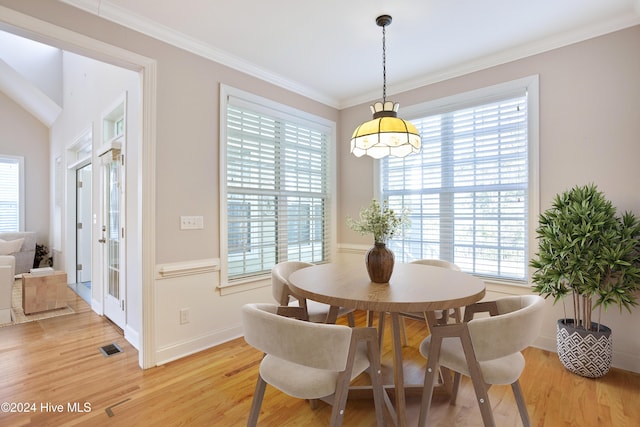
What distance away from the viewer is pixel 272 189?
3.36 meters

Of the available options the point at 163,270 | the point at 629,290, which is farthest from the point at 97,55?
the point at 629,290

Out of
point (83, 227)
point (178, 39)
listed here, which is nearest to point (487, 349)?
point (178, 39)

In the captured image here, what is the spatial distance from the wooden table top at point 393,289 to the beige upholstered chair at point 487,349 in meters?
0.15

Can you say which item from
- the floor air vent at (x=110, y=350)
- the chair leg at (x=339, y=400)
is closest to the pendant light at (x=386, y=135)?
the chair leg at (x=339, y=400)

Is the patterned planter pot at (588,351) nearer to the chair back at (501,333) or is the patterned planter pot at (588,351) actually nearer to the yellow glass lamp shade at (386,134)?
the chair back at (501,333)

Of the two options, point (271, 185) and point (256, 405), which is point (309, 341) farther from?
point (271, 185)

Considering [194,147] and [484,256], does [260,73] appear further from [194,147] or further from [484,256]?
[484,256]

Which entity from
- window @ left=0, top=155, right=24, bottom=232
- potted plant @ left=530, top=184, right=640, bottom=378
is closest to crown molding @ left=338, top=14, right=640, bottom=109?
potted plant @ left=530, top=184, right=640, bottom=378

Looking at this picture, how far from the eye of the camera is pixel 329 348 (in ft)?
3.88

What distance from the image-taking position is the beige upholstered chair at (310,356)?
3.88ft

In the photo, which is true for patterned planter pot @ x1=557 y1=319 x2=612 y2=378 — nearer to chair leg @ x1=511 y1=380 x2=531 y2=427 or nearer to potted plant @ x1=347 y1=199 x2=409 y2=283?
chair leg @ x1=511 y1=380 x2=531 y2=427

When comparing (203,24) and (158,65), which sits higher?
(203,24)

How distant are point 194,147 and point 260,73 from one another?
1076 mm

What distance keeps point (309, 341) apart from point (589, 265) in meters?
2.11
